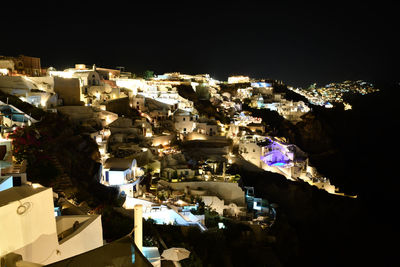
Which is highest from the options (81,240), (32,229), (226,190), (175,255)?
(32,229)

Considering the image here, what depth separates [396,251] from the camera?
30.7 meters

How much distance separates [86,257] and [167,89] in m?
42.7

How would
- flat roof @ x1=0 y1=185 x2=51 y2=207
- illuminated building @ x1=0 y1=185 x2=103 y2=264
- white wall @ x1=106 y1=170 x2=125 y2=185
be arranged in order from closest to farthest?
illuminated building @ x1=0 y1=185 x2=103 y2=264 → flat roof @ x1=0 y1=185 x2=51 y2=207 → white wall @ x1=106 y1=170 x2=125 y2=185

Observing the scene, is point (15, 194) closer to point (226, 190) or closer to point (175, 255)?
point (175, 255)

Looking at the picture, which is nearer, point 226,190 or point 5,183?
point 5,183

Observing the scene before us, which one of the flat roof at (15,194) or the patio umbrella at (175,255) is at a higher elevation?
the flat roof at (15,194)

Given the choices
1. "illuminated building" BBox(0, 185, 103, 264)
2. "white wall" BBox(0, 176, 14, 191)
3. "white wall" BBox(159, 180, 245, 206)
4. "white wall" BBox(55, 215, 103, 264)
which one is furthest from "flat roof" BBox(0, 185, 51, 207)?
"white wall" BBox(159, 180, 245, 206)

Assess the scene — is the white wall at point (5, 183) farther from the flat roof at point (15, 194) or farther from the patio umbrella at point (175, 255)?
the patio umbrella at point (175, 255)

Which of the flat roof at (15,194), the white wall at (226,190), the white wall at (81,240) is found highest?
the flat roof at (15,194)

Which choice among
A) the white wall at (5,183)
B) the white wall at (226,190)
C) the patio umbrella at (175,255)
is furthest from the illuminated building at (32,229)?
the white wall at (226,190)

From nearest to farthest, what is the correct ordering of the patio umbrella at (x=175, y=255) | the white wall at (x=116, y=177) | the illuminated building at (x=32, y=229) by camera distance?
the illuminated building at (x=32, y=229) → the patio umbrella at (x=175, y=255) → the white wall at (x=116, y=177)

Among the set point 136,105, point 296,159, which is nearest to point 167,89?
point 136,105

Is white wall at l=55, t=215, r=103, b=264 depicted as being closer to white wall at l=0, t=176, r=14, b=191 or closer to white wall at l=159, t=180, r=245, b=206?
white wall at l=0, t=176, r=14, b=191

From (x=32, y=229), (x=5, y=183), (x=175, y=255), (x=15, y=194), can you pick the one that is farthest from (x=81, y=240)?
(x=5, y=183)
